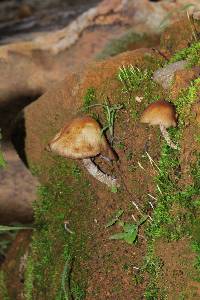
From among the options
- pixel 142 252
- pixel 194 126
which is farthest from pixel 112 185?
pixel 194 126

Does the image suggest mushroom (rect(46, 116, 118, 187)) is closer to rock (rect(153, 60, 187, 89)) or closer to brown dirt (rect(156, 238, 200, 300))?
rock (rect(153, 60, 187, 89))

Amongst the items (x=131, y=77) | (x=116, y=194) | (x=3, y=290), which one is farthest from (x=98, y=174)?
(x=3, y=290)

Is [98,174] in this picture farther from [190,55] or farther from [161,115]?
[190,55]

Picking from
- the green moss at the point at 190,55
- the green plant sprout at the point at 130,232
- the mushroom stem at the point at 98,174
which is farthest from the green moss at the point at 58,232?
the green moss at the point at 190,55

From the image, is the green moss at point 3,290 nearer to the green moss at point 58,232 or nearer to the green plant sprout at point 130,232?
the green moss at point 58,232

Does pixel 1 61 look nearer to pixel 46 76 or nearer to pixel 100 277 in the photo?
pixel 46 76

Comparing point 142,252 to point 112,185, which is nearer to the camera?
point 142,252

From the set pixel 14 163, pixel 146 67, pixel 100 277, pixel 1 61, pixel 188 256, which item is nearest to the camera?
pixel 188 256
